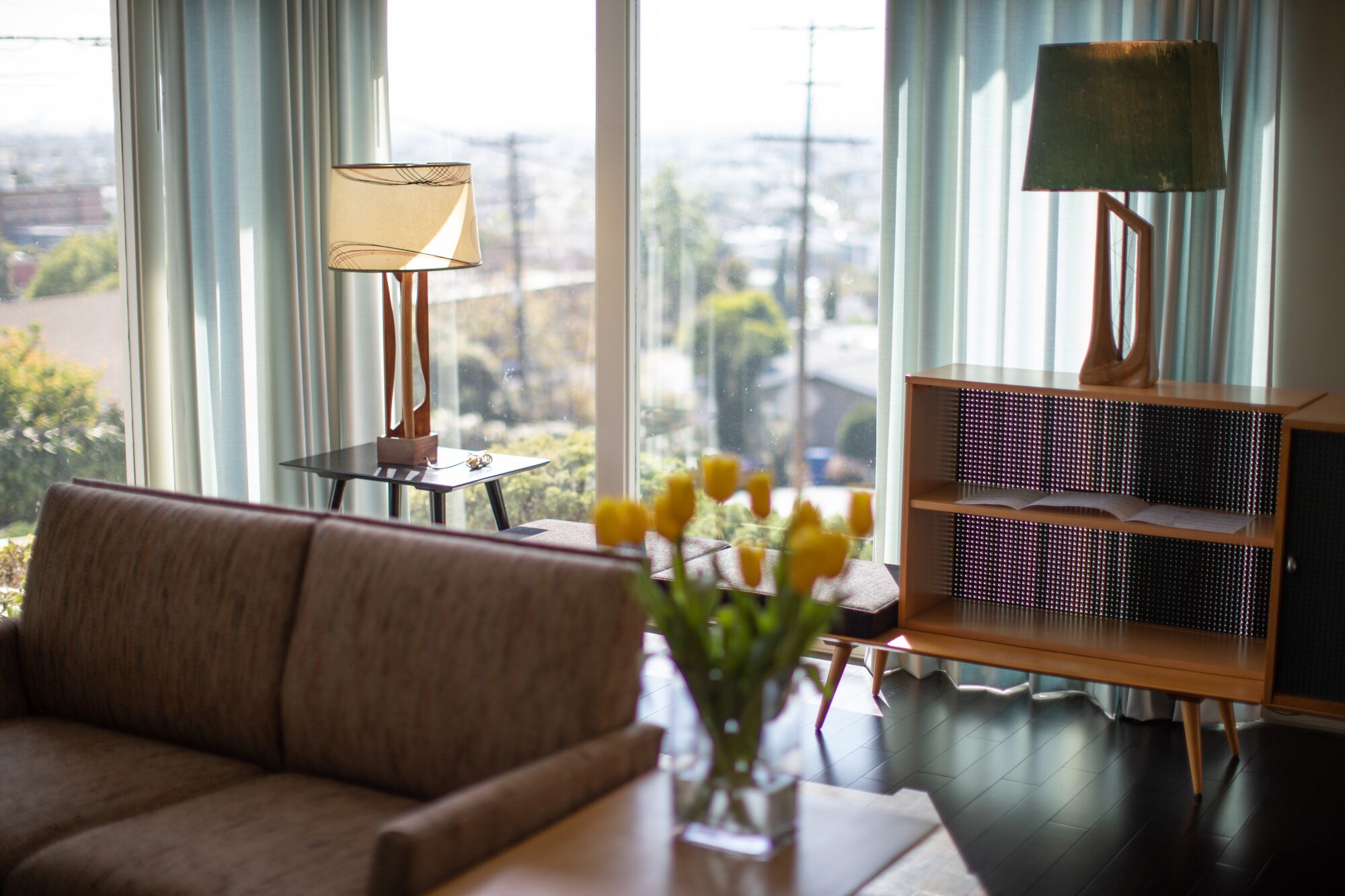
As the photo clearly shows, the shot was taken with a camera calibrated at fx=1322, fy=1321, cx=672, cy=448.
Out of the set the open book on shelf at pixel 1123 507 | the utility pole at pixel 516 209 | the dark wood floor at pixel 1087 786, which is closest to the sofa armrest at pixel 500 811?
the dark wood floor at pixel 1087 786

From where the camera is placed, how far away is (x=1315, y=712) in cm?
281

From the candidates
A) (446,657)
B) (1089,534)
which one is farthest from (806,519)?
(1089,534)

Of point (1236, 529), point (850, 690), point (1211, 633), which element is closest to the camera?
point (1236, 529)

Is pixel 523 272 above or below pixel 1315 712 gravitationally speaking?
above

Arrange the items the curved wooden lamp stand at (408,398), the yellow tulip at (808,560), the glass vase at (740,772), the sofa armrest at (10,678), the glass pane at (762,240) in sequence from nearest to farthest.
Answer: the yellow tulip at (808,560)
the glass vase at (740,772)
the sofa armrest at (10,678)
the curved wooden lamp stand at (408,398)
the glass pane at (762,240)

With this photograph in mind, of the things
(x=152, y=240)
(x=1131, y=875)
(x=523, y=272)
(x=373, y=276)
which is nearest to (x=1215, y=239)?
(x=1131, y=875)

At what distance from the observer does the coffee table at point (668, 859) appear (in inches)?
62.1

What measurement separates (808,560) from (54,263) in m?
3.60

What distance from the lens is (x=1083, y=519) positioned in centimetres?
312

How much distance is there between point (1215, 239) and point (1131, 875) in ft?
5.48

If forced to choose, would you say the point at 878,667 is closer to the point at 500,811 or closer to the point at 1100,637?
the point at 1100,637

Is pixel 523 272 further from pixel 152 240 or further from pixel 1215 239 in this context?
pixel 1215 239

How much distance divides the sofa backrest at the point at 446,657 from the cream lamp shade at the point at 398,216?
4.05 ft

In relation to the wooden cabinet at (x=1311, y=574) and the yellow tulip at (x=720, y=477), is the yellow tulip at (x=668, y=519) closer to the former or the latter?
the yellow tulip at (x=720, y=477)
